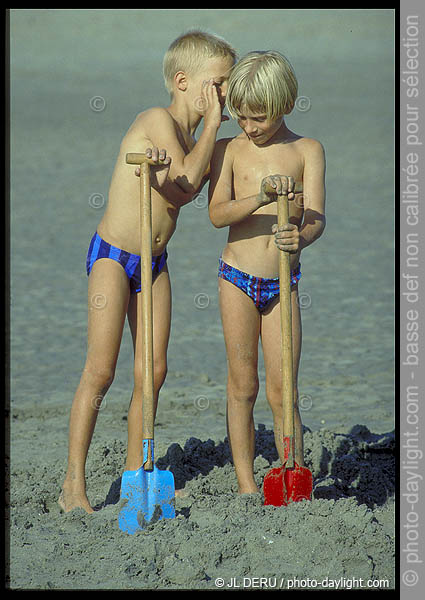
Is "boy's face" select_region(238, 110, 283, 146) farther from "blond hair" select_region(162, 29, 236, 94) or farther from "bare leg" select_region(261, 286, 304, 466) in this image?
"bare leg" select_region(261, 286, 304, 466)

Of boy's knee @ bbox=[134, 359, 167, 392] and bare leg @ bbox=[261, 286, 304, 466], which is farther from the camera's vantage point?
boy's knee @ bbox=[134, 359, 167, 392]

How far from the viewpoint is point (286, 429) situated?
12.9 ft

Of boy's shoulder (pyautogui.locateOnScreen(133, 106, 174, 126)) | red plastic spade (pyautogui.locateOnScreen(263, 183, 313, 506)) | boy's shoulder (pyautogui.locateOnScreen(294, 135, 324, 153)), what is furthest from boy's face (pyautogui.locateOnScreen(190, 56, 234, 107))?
red plastic spade (pyautogui.locateOnScreen(263, 183, 313, 506))

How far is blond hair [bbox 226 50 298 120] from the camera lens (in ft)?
12.9

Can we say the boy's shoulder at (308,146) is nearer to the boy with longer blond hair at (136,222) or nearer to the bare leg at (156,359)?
the boy with longer blond hair at (136,222)

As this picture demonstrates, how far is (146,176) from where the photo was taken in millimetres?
3938

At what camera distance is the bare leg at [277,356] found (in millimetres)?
4207

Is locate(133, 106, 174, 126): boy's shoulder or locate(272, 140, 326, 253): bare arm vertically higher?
locate(133, 106, 174, 126): boy's shoulder

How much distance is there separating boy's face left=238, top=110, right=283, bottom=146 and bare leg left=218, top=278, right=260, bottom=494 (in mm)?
671

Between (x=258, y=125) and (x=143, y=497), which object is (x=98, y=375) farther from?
(x=258, y=125)

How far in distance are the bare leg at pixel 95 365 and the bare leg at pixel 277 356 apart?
2.17 ft

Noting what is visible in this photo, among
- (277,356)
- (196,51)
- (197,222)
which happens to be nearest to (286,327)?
(277,356)

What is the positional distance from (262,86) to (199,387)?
9.35 feet
